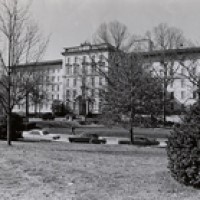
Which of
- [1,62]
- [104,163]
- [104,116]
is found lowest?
[104,163]

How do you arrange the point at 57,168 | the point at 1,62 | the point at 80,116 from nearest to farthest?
the point at 57,168, the point at 1,62, the point at 80,116

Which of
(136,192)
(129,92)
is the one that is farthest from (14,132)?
(136,192)

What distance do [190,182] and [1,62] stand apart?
13250 mm

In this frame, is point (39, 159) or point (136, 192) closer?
point (136, 192)

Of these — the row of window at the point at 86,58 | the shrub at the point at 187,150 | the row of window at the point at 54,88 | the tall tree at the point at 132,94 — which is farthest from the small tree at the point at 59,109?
the shrub at the point at 187,150

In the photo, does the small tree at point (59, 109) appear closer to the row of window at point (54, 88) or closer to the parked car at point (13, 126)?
the row of window at point (54, 88)

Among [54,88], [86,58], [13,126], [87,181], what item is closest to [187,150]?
[87,181]

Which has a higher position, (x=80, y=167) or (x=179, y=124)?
(x=179, y=124)

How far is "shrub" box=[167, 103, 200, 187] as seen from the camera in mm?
6705

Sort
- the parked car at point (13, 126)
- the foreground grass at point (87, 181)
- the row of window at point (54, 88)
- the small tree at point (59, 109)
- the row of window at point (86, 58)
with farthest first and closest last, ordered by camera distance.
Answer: the row of window at point (54, 88) < the small tree at point (59, 109) < the row of window at point (86, 58) < the parked car at point (13, 126) < the foreground grass at point (87, 181)

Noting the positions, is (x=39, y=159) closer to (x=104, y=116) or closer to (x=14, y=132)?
(x=104, y=116)

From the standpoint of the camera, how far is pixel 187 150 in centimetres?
694

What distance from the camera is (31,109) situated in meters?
95.1

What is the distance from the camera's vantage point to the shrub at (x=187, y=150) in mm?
6705
